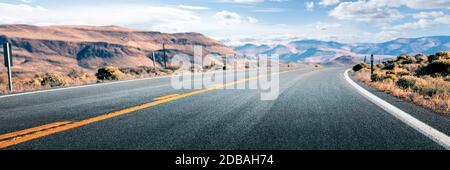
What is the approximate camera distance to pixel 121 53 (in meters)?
108

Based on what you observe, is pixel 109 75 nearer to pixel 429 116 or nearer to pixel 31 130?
pixel 31 130

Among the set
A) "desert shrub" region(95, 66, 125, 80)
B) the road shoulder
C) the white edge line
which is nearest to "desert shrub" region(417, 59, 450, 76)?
the road shoulder

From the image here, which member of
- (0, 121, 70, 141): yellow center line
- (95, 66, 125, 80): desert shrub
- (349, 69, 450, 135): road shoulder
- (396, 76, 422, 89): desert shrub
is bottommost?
(95, 66, 125, 80): desert shrub

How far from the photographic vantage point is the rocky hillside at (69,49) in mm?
90262

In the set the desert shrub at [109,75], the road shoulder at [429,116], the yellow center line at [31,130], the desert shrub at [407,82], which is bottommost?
the desert shrub at [109,75]

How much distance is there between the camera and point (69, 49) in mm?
107250

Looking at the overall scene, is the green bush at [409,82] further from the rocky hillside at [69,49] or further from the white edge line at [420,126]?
the rocky hillside at [69,49]

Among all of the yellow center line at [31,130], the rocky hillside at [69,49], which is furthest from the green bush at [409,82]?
the rocky hillside at [69,49]

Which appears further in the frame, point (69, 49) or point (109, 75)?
point (69, 49)

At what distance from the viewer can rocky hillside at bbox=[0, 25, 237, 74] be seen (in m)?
90.3

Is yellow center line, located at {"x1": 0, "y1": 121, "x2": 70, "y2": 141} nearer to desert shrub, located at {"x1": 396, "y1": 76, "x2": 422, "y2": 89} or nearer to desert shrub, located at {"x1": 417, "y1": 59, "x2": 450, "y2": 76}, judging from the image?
desert shrub, located at {"x1": 396, "y1": 76, "x2": 422, "y2": 89}
